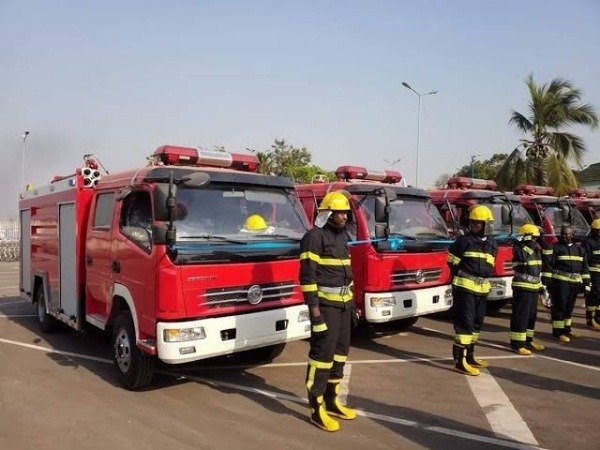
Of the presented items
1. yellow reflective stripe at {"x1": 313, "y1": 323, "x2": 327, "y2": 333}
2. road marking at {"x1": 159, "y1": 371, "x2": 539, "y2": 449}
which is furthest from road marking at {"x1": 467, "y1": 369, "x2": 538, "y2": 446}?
yellow reflective stripe at {"x1": 313, "y1": 323, "x2": 327, "y2": 333}

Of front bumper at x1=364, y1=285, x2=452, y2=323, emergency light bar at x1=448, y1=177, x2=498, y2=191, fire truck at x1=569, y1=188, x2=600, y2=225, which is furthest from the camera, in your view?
fire truck at x1=569, y1=188, x2=600, y2=225

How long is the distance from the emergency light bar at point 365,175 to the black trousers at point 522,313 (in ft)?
9.23

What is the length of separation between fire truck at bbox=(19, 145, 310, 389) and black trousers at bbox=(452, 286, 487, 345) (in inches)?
75.3

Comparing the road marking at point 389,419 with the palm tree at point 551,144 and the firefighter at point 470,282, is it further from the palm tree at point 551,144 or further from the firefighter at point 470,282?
the palm tree at point 551,144

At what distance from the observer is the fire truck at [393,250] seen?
23.0ft

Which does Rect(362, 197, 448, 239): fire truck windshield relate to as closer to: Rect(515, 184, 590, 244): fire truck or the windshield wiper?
the windshield wiper

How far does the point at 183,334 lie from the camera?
4.93 m

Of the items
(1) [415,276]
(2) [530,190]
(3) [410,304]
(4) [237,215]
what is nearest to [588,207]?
(2) [530,190]

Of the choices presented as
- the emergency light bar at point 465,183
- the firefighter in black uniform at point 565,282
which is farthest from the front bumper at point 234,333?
the emergency light bar at point 465,183

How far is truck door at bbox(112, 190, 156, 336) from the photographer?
16.8ft

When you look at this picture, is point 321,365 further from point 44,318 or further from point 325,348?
point 44,318

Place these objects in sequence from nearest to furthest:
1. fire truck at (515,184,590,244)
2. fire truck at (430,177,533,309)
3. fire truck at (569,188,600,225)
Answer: fire truck at (430,177,533,309) < fire truck at (515,184,590,244) < fire truck at (569,188,600,225)

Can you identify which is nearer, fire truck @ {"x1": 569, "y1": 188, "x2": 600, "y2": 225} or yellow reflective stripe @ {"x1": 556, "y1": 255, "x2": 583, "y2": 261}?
yellow reflective stripe @ {"x1": 556, "y1": 255, "x2": 583, "y2": 261}

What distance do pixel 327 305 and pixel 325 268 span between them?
0.33 m
